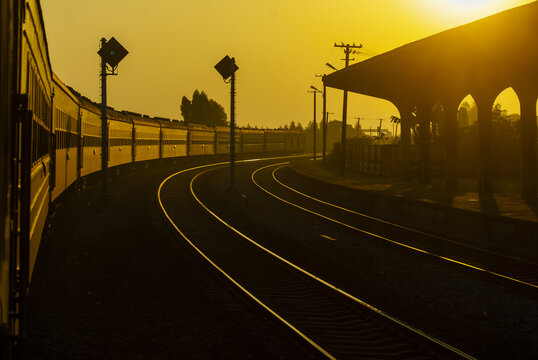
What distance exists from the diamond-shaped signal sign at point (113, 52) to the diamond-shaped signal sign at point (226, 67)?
24.0 feet

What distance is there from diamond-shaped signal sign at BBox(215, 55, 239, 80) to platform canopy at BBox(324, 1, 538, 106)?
5111mm

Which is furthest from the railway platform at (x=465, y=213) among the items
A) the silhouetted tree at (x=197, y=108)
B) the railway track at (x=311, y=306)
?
the silhouetted tree at (x=197, y=108)

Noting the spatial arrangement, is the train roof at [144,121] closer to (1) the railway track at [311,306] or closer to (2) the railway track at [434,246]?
(2) the railway track at [434,246]

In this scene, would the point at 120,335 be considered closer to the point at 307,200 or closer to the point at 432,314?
the point at 432,314

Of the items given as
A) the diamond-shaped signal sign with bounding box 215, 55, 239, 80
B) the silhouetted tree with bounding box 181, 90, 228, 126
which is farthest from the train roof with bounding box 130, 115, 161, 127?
the silhouetted tree with bounding box 181, 90, 228, 126

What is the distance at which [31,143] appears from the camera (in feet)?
19.7

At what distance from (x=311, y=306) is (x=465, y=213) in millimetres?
10071

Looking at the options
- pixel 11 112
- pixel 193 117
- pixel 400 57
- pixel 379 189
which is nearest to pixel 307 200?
pixel 379 189

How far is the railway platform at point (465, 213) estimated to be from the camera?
15.4m

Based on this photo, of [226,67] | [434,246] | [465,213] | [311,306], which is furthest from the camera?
[226,67]

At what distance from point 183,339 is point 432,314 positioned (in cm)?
363

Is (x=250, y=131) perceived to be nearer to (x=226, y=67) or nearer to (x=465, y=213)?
(x=226, y=67)

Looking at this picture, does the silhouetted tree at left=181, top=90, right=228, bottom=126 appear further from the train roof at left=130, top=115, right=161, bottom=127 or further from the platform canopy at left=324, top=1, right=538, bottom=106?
the platform canopy at left=324, top=1, right=538, bottom=106

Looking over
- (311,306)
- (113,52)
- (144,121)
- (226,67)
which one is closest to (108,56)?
(113,52)
